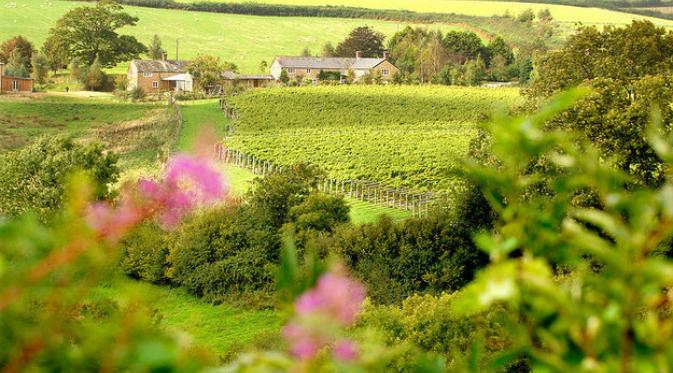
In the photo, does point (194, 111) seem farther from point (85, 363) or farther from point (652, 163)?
point (85, 363)

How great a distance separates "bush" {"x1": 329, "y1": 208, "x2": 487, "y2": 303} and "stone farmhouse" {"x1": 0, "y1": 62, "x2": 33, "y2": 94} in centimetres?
5680

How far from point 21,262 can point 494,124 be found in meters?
0.73

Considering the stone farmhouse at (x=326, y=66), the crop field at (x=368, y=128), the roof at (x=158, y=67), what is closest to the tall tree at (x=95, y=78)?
the roof at (x=158, y=67)

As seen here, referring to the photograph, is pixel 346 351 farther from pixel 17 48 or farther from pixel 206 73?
pixel 17 48

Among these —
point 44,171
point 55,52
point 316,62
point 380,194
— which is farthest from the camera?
point 316,62

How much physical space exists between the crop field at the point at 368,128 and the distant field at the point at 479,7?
4624 centimetres

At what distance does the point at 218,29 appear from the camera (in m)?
110

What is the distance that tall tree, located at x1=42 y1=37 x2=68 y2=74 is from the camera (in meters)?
86.0

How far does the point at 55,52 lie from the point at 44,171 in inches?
2611

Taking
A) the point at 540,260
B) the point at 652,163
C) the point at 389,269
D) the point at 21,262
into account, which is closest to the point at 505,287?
the point at 540,260

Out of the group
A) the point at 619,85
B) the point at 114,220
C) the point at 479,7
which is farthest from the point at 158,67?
the point at 114,220

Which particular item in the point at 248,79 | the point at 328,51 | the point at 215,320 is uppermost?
the point at 328,51

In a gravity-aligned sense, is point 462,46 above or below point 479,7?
below

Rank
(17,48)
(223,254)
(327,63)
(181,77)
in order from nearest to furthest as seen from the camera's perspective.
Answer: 1. (223,254)
2. (181,77)
3. (17,48)
4. (327,63)
